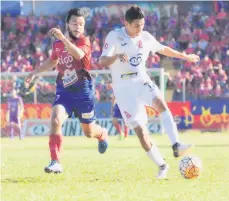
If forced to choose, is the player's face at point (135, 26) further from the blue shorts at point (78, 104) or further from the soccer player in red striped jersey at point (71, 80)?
the blue shorts at point (78, 104)

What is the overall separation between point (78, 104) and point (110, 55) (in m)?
1.32

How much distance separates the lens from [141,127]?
384 inches

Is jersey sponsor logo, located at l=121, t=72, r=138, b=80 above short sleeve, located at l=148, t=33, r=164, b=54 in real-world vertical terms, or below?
below

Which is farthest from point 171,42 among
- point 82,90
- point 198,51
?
point 82,90

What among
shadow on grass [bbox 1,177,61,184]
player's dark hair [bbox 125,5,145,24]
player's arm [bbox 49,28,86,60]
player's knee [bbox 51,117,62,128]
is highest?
player's dark hair [bbox 125,5,145,24]

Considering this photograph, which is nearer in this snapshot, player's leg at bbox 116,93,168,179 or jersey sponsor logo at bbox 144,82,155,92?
player's leg at bbox 116,93,168,179

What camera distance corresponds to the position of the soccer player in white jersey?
962 cm

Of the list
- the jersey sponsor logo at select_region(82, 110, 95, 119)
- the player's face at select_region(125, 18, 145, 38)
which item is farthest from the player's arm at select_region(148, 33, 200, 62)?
the jersey sponsor logo at select_region(82, 110, 95, 119)

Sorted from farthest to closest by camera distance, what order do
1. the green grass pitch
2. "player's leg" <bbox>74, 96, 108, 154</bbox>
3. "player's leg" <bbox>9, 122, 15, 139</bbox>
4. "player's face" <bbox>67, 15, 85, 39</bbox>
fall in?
1. "player's leg" <bbox>9, 122, 15, 139</bbox>
2. "player's leg" <bbox>74, 96, 108, 154</bbox>
3. "player's face" <bbox>67, 15, 85, 39</bbox>
4. the green grass pitch

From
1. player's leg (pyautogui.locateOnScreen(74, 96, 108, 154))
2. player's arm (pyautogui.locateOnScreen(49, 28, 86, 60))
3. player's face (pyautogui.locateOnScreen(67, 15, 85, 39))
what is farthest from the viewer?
player's leg (pyautogui.locateOnScreen(74, 96, 108, 154))

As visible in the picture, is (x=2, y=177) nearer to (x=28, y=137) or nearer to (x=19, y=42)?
(x=28, y=137)

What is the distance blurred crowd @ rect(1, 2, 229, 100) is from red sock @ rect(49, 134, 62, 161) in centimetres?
2025

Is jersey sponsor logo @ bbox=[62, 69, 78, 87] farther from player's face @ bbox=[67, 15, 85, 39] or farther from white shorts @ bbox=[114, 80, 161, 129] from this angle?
white shorts @ bbox=[114, 80, 161, 129]

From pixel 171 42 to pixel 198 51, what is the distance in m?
1.39
